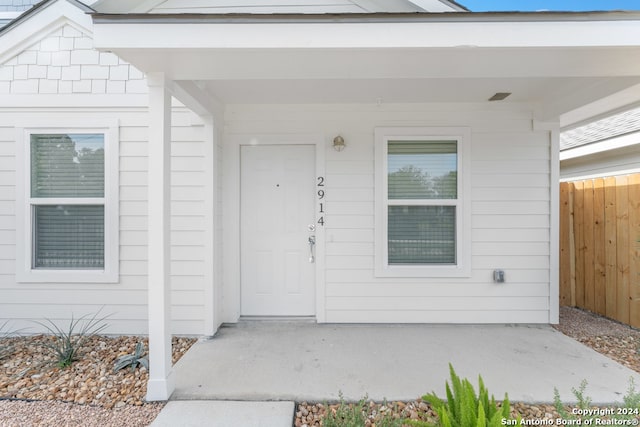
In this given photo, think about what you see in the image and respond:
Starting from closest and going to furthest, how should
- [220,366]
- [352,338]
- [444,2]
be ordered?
1. [220,366]
2. [444,2]
3. [352,338]

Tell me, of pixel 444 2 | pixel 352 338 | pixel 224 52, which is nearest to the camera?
pixel 224 52

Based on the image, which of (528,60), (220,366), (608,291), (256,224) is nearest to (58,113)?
(256,224)

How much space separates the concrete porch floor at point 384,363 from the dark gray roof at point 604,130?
280cm

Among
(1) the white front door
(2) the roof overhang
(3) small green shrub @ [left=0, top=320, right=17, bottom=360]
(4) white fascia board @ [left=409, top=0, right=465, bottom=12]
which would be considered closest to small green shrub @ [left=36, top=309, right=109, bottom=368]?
(3) small green shrub @ [left=0, top=320, right=17, bottom=360]

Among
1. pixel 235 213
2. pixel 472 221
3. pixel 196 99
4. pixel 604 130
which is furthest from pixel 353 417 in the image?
pixel 604 130

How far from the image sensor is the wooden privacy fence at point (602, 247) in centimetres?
395

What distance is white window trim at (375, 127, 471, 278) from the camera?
13.0 ft

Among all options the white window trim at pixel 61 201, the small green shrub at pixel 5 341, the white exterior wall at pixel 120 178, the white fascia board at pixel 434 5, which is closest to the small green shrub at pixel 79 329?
the white exterior wall at pixel 120 178

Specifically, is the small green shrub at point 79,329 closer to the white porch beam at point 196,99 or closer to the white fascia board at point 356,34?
the white porch beam at point 196,99

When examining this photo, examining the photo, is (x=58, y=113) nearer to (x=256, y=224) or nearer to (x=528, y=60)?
(x=256, y=224)

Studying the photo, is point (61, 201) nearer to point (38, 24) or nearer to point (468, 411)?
point (38, 24)

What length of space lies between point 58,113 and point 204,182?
5.65ft

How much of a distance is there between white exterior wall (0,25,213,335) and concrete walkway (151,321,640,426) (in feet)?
2.91

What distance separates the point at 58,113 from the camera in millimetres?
3709
